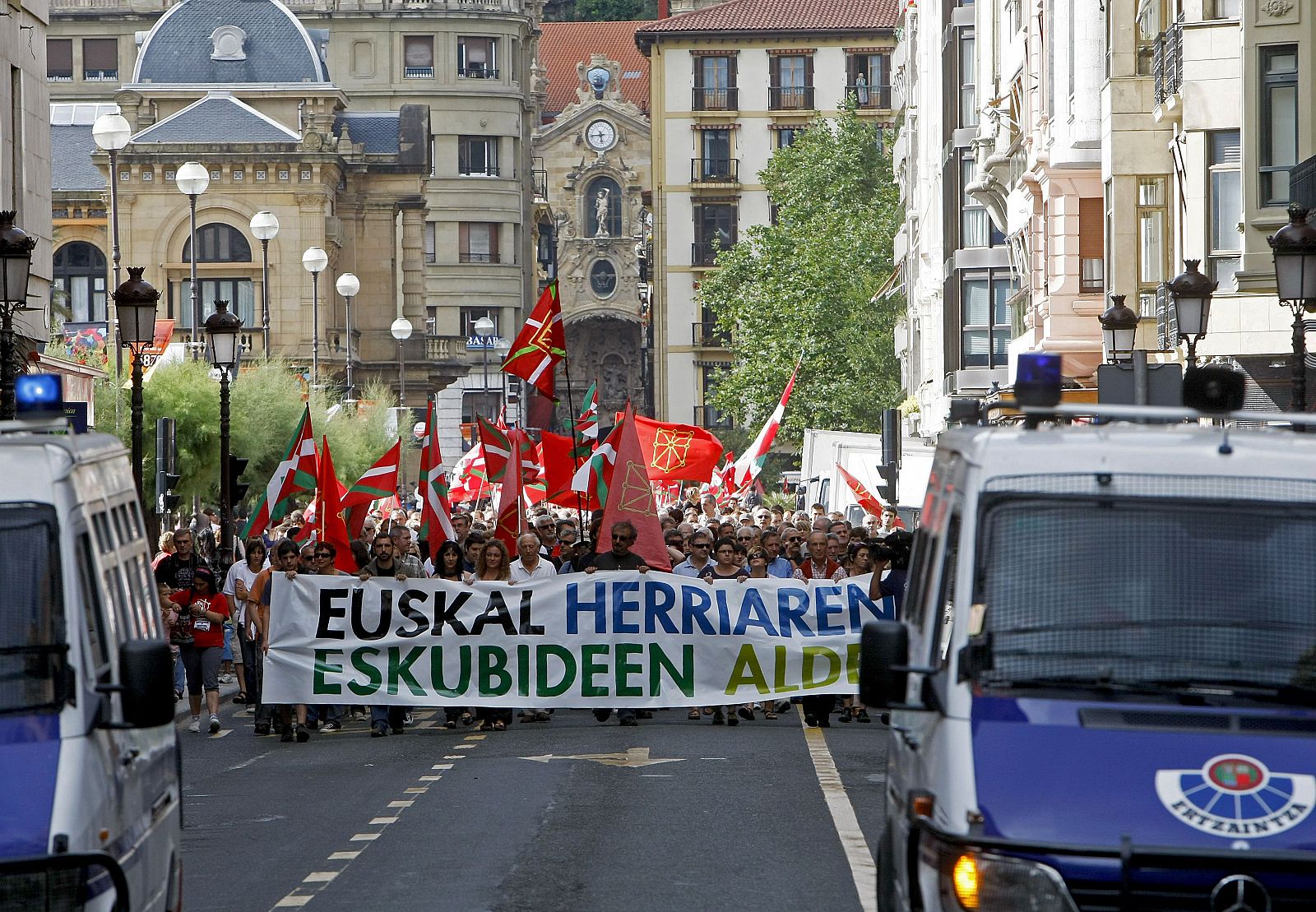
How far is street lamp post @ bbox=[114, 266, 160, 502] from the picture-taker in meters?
26.9

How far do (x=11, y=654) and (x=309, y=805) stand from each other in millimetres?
8015

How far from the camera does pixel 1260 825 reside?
→ 6676 mm

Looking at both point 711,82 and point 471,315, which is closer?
point 471,315

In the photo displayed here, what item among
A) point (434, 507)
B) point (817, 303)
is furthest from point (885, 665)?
point (817, 303)

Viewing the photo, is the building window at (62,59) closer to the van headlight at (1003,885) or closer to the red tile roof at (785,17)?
the red tile roof at (785,17)

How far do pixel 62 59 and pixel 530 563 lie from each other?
9191 cm

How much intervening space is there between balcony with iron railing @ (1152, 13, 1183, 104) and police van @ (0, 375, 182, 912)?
2591cm

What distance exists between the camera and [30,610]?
24.8 feet

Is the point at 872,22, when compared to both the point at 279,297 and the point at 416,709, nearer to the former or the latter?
the point at 279,297

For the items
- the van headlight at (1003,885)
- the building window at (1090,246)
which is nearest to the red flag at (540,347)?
the building window at (1090,246)

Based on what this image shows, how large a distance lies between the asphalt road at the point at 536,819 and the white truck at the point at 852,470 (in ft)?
68.0

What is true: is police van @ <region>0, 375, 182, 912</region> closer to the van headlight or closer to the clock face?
the van headlight

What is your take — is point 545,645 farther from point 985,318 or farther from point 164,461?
point 985,318

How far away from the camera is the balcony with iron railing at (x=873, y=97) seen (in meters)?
115
